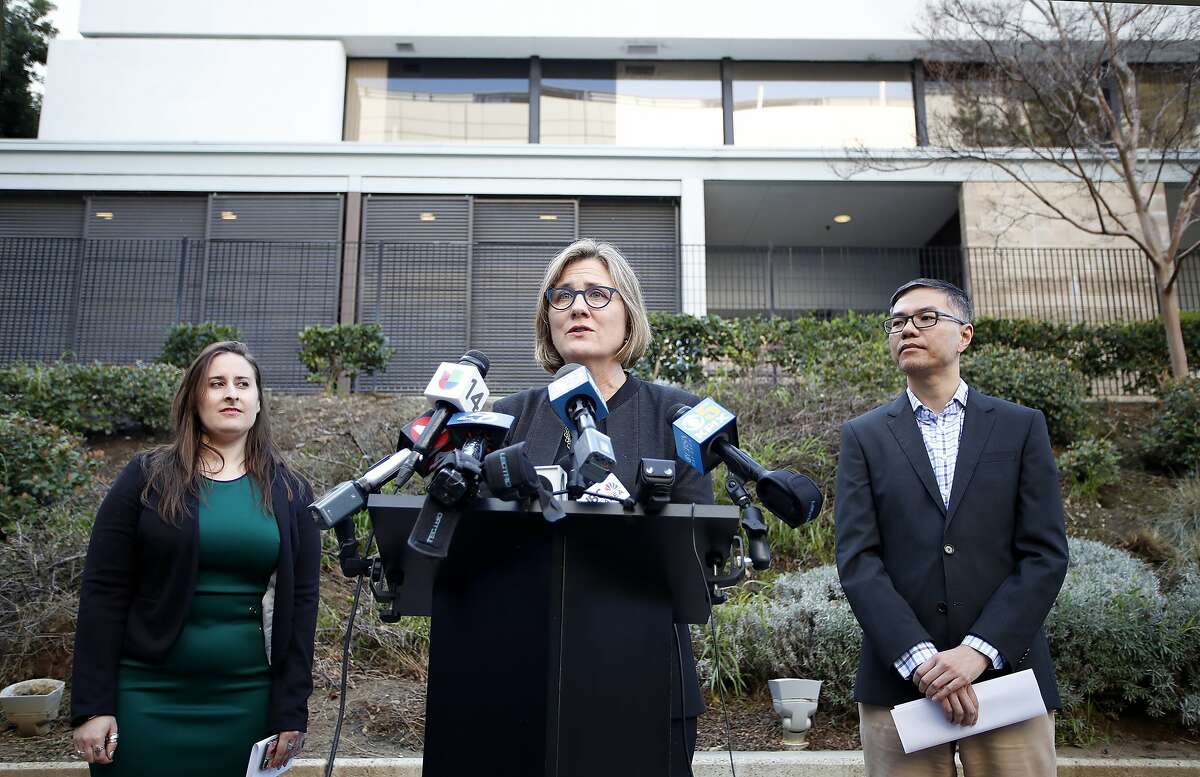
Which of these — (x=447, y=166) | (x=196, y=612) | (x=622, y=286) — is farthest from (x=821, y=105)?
(x=196, y=612)

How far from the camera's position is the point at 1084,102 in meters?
12.7

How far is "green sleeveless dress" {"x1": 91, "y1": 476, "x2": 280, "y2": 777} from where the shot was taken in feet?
9.02

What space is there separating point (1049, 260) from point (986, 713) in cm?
1392

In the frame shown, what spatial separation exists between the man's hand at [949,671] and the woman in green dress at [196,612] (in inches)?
81.7

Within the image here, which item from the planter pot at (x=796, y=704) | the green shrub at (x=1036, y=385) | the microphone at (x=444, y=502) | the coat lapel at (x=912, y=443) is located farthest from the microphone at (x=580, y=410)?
the green shrub at (x=1036, y=385)

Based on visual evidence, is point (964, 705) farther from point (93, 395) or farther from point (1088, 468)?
point (93, 395)

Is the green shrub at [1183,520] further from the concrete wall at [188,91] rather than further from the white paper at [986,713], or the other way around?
the concrete wall at [188,91]

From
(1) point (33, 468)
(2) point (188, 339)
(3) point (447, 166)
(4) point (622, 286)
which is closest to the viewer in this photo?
(4) point (622, 286)

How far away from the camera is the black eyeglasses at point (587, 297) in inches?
97.2

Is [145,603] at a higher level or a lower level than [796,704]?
higher

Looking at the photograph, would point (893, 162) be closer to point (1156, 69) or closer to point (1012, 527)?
point (1156, 69)

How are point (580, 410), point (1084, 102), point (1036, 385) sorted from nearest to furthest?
point (580, 410) < point (1036, 385) < point (1084, 102)

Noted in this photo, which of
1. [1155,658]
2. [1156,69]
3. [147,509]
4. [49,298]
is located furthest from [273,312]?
[1156,69]

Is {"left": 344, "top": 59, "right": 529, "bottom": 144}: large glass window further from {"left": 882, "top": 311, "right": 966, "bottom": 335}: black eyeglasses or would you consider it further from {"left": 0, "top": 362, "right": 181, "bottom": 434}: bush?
{"left": 882, "top": 311, "right": 966, "bottom": 335}: black eyeglasses
